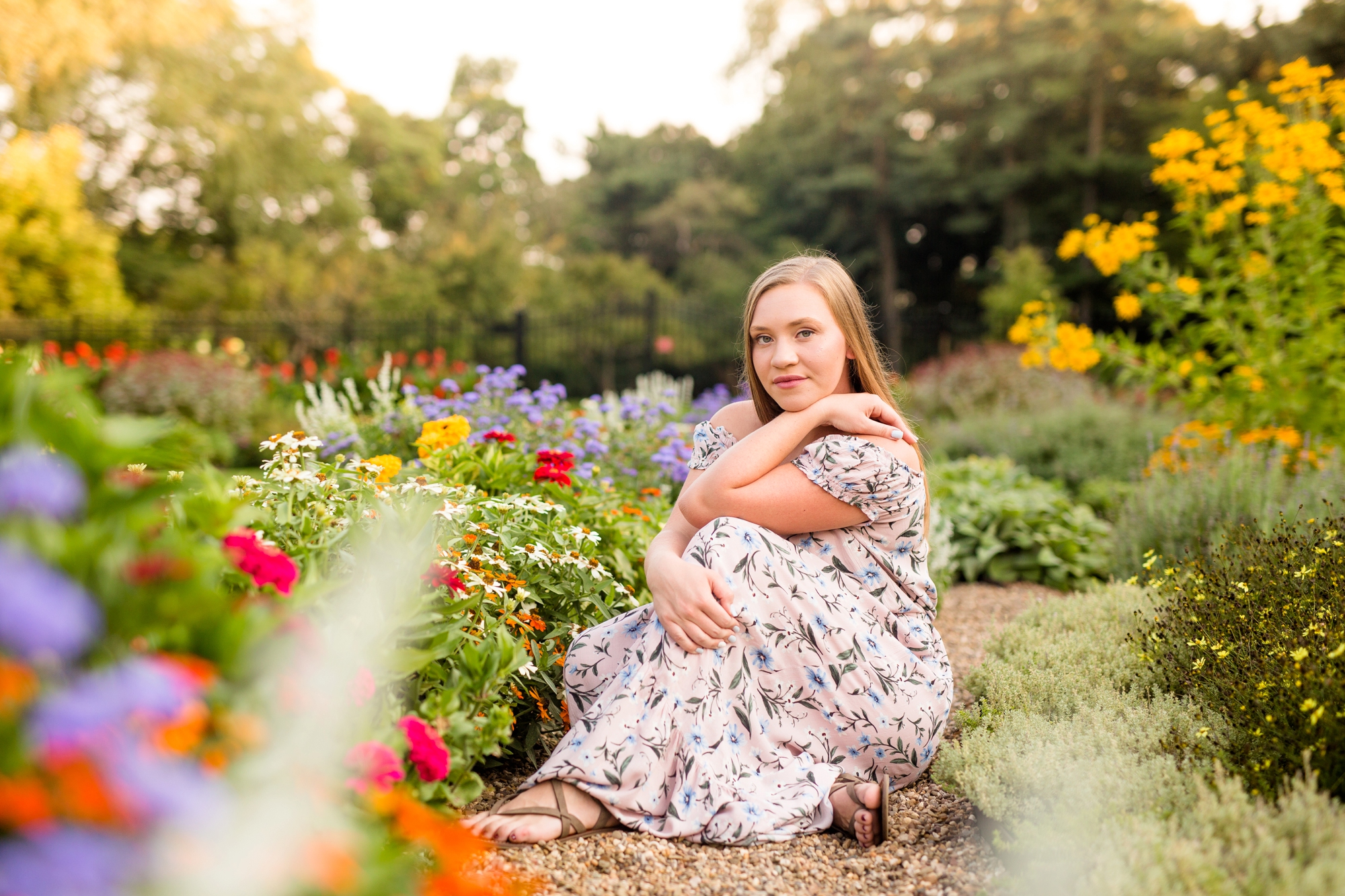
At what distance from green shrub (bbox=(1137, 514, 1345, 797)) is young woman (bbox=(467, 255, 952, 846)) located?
2.01ft

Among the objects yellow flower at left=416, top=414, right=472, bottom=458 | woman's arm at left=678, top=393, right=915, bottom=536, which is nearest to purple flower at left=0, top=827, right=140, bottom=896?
woman's arm at left=678, top=393, right=915, bottom=536

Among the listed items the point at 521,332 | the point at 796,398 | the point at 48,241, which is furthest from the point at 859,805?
the point at 48,241

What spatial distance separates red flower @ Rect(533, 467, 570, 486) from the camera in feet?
8.79

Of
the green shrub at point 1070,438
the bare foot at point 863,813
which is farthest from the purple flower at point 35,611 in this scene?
the green shrub at point 1070,438

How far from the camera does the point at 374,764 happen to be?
1.16 m

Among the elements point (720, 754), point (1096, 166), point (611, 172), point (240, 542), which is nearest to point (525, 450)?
point (720, 754)

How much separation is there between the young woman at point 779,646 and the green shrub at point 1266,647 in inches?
24.1

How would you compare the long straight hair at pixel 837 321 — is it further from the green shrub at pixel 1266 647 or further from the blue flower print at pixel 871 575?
the green shrub at pixel 1266 647

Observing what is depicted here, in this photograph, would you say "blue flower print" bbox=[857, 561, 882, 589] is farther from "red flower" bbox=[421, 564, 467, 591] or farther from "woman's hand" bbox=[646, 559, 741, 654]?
"red flower" bbox=[421, 564, 467, 591]

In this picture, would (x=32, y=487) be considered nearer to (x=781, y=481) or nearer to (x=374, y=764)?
(x=374, y=764)

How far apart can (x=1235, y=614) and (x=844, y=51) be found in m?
19.4

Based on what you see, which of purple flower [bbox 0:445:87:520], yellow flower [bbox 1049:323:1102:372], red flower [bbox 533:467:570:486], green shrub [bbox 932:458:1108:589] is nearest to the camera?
purple flower [bbox 0:445:87:520]

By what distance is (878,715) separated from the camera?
1.96m

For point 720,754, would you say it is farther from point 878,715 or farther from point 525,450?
point 525,450
